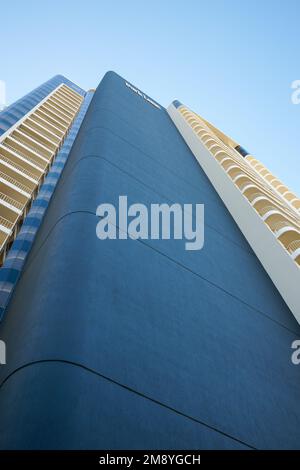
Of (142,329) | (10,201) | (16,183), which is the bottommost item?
(142,329)

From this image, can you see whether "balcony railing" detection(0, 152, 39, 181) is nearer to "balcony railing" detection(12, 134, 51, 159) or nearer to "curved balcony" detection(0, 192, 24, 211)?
"balcony railing" detection(12, 134, 51, 159)

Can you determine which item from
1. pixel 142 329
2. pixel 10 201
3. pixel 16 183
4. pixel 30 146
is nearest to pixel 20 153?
pixel 30 146

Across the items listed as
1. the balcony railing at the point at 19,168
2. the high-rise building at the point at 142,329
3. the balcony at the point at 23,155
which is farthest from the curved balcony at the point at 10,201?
the high-rise building at the point at 142,329

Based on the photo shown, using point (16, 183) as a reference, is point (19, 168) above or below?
above

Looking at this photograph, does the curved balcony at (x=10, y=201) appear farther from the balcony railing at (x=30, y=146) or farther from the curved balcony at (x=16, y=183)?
the balcony railing at (x=30, y=146)

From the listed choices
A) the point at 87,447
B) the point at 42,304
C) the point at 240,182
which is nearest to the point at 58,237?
the point at 42,304

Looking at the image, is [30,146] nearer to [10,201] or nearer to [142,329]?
[10,201]

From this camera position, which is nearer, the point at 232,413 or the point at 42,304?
the point at 42,304

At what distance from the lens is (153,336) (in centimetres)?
523

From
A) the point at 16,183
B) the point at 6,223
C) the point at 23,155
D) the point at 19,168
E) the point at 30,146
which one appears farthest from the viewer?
the point at 30,146

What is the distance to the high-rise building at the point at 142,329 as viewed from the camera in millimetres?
3801

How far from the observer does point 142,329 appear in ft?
17.0
